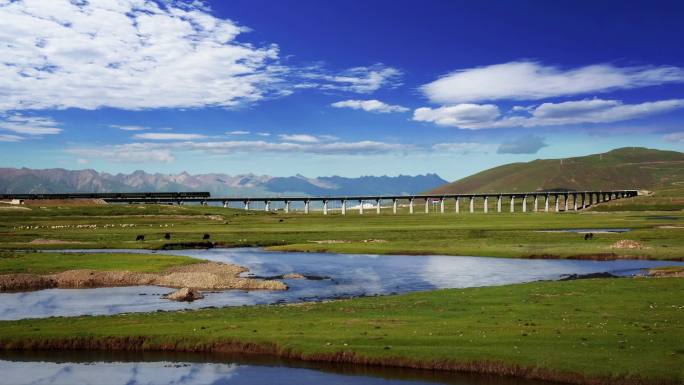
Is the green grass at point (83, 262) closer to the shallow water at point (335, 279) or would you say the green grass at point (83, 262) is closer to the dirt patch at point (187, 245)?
the shallow water at point (335, 279)

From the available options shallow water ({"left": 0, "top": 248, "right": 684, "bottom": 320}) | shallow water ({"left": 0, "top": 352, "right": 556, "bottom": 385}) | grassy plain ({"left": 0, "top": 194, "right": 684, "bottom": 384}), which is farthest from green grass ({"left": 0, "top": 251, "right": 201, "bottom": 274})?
shallow water ({"left": 0, "top": 352, "right": 556, "bottom": 385})

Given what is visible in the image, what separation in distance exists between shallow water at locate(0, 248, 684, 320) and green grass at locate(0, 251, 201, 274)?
389 inches

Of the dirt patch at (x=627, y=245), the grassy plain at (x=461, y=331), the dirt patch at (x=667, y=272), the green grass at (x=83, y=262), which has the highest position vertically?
the dirt patch at (x=627, y=245)

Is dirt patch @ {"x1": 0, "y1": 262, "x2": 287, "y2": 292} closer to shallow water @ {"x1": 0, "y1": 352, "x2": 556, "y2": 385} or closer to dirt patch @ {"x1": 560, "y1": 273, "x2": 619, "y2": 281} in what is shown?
shallow water @ {"x1": 0, "y1": 352, "x2": 556, "y2": 385}

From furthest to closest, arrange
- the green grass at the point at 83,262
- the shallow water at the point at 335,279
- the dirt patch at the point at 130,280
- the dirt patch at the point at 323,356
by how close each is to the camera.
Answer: the green grass at the point at 83,262
the dirt patch at the point at 130,280
the shallow water at the point at 335,279
the dirt patch at the point at 323,356

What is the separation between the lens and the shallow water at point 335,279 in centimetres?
5784

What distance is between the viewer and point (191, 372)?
37000 mm

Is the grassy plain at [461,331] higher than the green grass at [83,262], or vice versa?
the grassy plain at [461,331]

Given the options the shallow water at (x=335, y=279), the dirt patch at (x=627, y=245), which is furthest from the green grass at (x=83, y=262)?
the dirt patch at (x=627, y=245)

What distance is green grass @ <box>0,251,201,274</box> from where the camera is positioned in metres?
78.4

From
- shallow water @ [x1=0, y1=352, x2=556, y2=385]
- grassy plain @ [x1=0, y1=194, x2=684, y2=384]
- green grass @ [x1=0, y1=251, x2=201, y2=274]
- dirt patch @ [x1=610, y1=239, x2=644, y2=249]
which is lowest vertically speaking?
Answer: shallow water @ [x1=0, y1=352, x2=556, y2=385]

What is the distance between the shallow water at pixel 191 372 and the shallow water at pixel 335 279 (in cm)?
1478

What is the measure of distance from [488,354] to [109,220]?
18104 cm

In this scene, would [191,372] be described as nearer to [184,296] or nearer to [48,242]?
[184,296]
